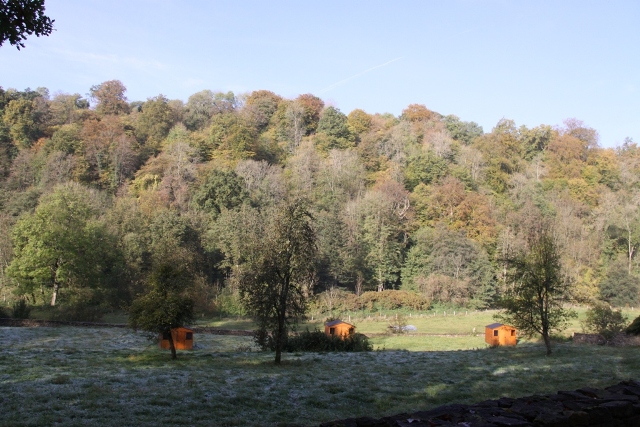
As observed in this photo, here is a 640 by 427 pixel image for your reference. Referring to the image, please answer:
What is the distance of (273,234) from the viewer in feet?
88.7

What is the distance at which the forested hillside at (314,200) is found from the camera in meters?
62.3

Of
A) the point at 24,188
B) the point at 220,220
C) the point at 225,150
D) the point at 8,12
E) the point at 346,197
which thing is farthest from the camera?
the point at 225,150

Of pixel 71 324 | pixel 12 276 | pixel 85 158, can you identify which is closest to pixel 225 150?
pixel 85 158

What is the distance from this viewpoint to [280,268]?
2658 centimetres

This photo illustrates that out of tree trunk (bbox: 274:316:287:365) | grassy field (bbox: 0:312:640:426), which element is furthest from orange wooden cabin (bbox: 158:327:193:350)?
tree trunk (bbox: 274:316:287:365)

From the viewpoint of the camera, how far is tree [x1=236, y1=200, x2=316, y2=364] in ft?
86.7

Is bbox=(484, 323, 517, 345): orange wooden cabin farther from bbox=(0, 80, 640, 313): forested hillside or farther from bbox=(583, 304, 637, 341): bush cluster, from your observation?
bbox=(0, 80, 640, 313): forested hillside

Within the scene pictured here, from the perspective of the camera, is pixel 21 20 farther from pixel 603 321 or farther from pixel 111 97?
pixel 111 97

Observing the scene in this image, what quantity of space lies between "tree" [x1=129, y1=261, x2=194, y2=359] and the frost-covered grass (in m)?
1.68

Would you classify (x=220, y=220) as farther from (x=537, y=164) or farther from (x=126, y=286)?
(x=537, y=164)

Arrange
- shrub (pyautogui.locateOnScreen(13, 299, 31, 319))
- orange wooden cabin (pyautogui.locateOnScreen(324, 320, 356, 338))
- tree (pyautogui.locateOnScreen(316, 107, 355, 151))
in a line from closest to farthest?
orange wooden cabin (pyautogui.locateOnScreen(324, 320, 356, 338))
shrub (pyautogui.locateOnScreen(13, 299, 31, 319))
tree (pyautogui.locateOnScreen(316, 107, 355, 151))

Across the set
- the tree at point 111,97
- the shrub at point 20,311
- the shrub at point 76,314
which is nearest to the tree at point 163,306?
the shrub at point 76,314

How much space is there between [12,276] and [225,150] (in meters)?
53.3

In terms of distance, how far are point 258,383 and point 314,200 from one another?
67447 mm
